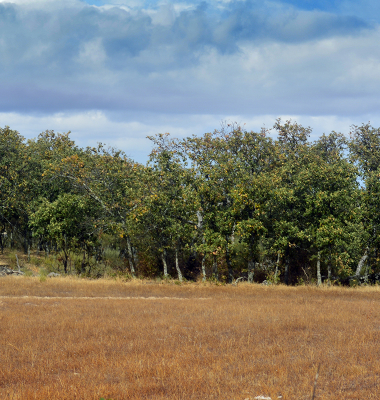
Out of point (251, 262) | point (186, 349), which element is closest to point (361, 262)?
point (251, 262)

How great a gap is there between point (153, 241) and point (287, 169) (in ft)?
43.5

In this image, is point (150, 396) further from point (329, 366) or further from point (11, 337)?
point (11, 337)

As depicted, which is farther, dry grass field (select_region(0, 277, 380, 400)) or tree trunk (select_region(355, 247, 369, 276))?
tree trunk (select_region(355, 247, 369, 276))

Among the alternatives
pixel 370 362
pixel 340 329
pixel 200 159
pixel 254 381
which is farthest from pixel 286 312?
pixel 200 159

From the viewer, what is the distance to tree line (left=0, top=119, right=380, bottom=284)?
3194cm

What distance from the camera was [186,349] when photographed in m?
12.2

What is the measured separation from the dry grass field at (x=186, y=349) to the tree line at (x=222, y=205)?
10422 millimetres

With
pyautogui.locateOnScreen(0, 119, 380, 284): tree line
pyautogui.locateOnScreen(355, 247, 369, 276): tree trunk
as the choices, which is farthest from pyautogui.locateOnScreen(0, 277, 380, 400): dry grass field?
pyautogui.locateOnScreen(355, 247, 369, 276): tree trunk

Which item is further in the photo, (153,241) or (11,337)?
(153,241)

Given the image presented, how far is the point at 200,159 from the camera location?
35938 millimetres

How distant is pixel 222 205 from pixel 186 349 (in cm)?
2313

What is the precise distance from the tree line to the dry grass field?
10422 mm

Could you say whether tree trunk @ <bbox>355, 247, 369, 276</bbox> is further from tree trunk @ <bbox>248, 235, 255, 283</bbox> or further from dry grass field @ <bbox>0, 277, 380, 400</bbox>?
dry grass field @ <bbox>0, 277, 380, 400</bbox>

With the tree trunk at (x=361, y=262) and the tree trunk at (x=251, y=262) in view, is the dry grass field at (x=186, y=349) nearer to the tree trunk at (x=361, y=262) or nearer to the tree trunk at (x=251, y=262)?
the tree trunk at (x=251, y=262)
